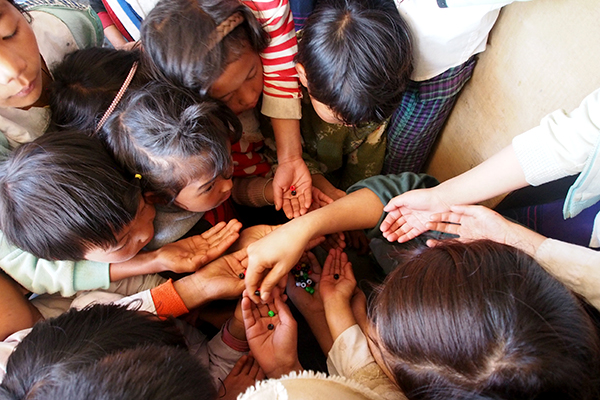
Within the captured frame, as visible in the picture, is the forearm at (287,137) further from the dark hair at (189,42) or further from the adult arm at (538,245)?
the adult arm at (538,245)

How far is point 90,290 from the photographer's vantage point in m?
0.95

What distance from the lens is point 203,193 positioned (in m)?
0.90

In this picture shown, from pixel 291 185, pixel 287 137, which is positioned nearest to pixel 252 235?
pixel 291 185

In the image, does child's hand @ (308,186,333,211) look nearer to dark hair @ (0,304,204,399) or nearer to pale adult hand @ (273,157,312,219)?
pale adult hand @ (273,157,312,219)

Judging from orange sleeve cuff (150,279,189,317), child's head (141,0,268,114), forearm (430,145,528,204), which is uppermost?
child's head (141,0,268,114)

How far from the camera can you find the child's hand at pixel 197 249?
95 centimetres

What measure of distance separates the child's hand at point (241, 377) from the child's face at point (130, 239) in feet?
1.26

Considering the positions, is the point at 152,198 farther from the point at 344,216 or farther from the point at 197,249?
the point at 344,216

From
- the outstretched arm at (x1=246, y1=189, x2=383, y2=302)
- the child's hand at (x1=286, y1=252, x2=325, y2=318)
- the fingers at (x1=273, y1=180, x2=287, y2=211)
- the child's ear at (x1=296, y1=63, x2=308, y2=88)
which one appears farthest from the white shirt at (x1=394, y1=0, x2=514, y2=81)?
the child's hand at (x1=286, y1=252, x2=325, y2=318)

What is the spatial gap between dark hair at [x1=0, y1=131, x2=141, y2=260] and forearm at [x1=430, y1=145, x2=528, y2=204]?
76cm

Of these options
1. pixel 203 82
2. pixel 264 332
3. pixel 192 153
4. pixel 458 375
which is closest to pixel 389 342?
pixel 458 375

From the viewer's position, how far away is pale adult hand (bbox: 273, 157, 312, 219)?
1.14m

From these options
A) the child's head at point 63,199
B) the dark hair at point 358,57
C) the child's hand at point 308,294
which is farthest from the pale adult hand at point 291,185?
the child's head at point 63,199

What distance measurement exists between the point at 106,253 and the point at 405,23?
0.90 metres
